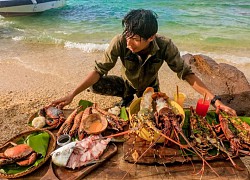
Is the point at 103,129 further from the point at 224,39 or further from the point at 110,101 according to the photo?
the point at 224,39

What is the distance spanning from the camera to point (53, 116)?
2977 mm

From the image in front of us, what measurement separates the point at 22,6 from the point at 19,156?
1506cm

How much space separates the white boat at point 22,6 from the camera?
14.4m

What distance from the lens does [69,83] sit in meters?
6.30

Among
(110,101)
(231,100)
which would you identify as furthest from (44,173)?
(231,100)

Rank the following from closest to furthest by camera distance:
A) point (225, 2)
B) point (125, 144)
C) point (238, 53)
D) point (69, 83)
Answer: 1. point (125, 144)
2. point (69, 83)
3. point (238, 53)
4. point (225, 2)

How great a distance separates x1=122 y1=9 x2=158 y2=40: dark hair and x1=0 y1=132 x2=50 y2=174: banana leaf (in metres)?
1.57

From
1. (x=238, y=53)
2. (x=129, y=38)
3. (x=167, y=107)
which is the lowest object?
(x=238, y=53)

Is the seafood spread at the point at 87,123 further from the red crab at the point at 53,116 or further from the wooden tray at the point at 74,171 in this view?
the wooden tray at the point at 74,171

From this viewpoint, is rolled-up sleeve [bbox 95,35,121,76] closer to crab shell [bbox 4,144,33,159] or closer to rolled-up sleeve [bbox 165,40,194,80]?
rolled-up sleeve [bbox 165,40,194,80]

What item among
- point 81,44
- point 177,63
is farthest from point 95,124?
point 81,44

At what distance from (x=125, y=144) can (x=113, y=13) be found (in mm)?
14792

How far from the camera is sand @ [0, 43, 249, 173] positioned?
482 cm

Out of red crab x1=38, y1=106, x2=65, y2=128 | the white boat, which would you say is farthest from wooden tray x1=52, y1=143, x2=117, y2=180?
the white boat
